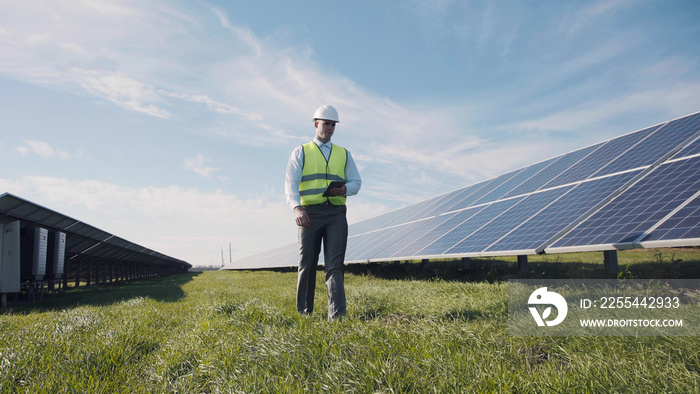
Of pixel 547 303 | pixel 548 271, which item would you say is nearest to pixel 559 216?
pixel 548 271

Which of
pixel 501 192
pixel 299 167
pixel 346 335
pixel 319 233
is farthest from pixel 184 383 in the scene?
pixel 501 192

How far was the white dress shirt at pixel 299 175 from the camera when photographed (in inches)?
193

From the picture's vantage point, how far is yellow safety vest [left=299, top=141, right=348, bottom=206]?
193 inches

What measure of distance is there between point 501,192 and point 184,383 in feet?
35.7

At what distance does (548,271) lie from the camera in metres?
8.49

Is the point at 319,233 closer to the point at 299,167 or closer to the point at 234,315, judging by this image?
the point at 299,167

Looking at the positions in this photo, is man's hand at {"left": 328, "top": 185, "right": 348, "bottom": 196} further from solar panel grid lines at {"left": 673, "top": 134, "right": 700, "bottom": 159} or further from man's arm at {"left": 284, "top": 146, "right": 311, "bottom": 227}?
solar panel grid lines at {"left": 673, "top": 134, "right": 700, "bottom": 159}

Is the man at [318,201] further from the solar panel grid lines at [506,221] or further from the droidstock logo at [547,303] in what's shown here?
the solar panel grid lines at [506,221]

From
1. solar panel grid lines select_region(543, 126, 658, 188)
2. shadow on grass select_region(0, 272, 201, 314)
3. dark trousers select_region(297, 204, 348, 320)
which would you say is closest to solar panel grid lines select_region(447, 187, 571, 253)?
solar panel grid lines select_region(543, 126, 658, 188)

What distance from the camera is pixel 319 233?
4.93 meters

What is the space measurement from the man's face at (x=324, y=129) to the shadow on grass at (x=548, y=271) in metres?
4.28

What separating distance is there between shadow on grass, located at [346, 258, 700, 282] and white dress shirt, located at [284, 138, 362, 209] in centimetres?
368

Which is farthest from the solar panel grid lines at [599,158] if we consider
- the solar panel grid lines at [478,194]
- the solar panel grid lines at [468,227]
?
the solar panel grid lines at [478,194]

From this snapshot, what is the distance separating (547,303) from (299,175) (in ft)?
10.1
